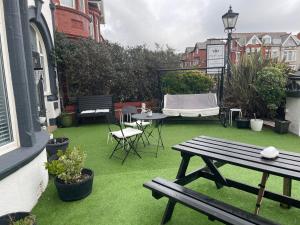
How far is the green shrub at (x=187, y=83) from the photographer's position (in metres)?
8.88

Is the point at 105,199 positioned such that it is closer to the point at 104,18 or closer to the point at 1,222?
the point at 1,222

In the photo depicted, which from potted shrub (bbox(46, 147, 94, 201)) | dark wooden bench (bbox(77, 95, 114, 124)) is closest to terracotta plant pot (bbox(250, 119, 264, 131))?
dark wooden bench (bbox(77, 95, 114, 124))

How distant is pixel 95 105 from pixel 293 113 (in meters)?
6.24

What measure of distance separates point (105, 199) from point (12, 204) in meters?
1.09

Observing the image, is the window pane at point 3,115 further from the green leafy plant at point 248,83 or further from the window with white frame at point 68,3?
the window with white frame at point 68,3

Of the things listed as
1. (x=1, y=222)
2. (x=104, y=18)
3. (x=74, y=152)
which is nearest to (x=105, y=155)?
(x=74, y=152)

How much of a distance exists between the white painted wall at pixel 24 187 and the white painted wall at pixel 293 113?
611 cm

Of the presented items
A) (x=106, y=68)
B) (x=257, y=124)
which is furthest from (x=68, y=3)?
(x=257, y=124)

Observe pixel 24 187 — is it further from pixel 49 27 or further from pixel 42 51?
pixel 49 27

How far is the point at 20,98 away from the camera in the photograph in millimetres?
2760

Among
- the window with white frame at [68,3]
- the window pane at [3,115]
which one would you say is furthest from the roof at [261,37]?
the window pane at [3,115]

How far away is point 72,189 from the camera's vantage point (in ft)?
9.65

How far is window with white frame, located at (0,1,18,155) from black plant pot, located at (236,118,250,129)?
19.9 ft

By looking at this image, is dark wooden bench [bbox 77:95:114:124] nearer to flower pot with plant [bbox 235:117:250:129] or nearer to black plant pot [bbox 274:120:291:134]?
flower pot with plant [bbox 235:117:250:129]
